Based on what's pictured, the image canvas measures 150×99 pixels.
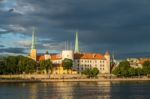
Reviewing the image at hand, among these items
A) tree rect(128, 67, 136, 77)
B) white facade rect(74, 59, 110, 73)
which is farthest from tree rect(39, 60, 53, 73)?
tree rect(128, 67, 136, 77)

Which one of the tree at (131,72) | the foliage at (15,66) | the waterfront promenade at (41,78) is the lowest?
the waterfront promenade at (41,78)

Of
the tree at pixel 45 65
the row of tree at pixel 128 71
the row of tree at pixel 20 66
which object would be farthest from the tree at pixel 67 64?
the row of tree at pixel 128 71

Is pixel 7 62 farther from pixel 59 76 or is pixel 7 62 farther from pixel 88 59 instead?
pixel 88 59

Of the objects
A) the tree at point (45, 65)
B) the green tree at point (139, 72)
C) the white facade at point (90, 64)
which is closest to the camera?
the tree at point (45, 65)

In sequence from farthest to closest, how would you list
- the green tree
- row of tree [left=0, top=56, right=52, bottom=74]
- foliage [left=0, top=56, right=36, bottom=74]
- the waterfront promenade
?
the green tree, row of tree [left=0, top=56, right=52, bottom=74], foliage [left=0, top=56, right=36, bottom=74], the waterfront promenade

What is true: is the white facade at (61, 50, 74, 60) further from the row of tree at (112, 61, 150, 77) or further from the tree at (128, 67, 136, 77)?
the tree at (128, 67, 136, 77)

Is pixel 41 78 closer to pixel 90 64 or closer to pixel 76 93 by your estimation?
pixel 90 64

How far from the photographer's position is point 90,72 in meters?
162

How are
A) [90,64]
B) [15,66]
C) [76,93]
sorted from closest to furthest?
[76,93], [15,66], [90,64]

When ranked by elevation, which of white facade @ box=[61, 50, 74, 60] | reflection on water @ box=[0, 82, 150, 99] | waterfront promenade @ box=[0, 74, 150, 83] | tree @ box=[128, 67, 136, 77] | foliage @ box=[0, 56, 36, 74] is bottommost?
reflection on water @ box=[0, 82, 150, 99]

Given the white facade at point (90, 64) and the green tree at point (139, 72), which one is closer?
the green tree at point (139, 72)

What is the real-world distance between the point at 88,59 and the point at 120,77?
114ft

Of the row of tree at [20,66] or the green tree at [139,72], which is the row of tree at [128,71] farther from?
the row of tree at [20,66]

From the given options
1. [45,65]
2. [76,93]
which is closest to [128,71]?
[45,65]
